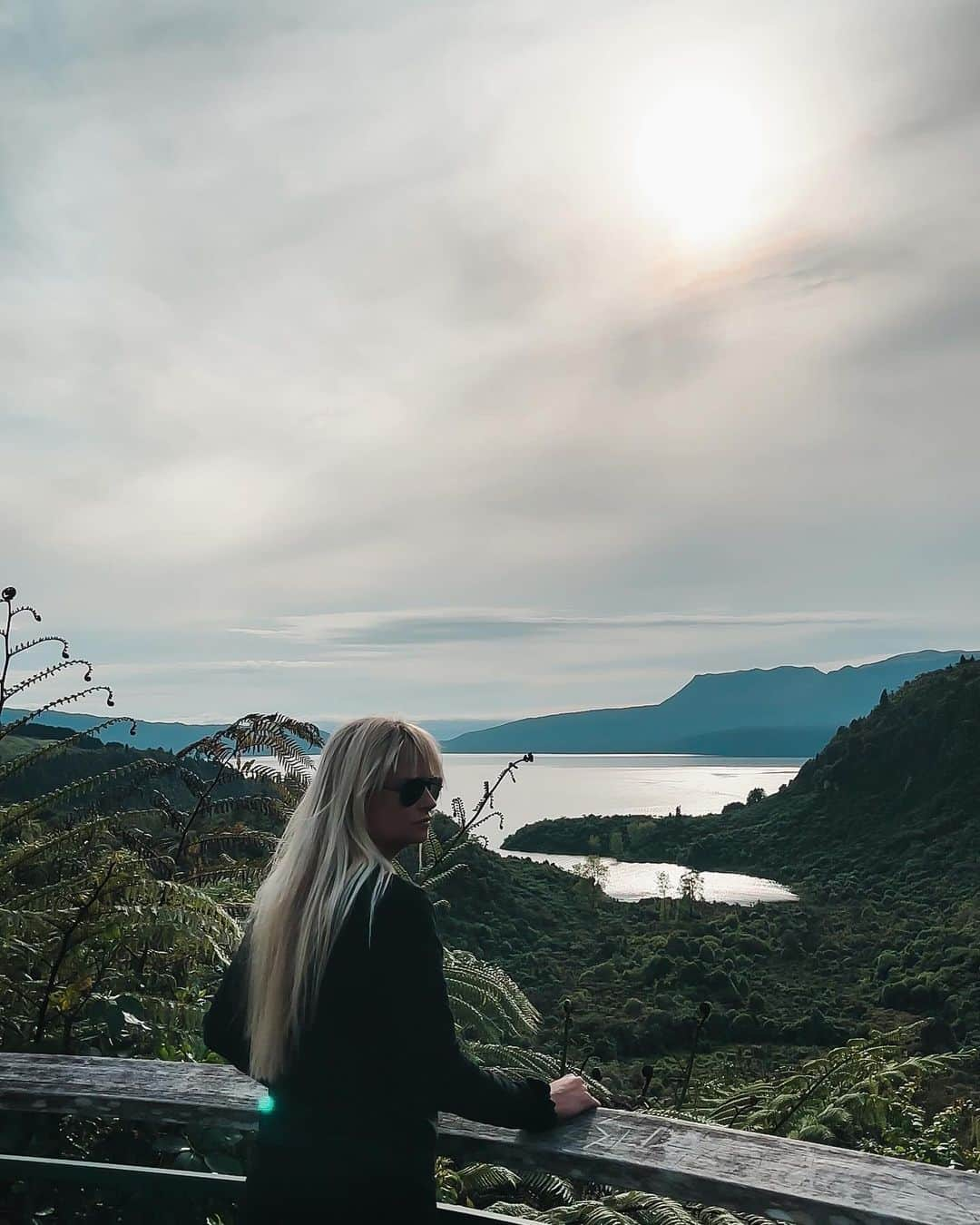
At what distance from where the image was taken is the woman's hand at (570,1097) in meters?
1.89

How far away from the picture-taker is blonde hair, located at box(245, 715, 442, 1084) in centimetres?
188

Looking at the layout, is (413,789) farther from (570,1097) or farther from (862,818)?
(862,818)

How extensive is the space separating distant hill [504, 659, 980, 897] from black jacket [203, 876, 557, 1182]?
71.2 meters

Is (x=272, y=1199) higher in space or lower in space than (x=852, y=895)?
higher

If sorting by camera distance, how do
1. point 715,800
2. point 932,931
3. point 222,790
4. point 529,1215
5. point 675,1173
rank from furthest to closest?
point 715,800
point 932,931
point 222,790
point 529,1215
point 675,1173

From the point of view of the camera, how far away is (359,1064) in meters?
1.81

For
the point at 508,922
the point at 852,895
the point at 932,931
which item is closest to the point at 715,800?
the point at 852,895

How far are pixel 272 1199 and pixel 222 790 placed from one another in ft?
11.8

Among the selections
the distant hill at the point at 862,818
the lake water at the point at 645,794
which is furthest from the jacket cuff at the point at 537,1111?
the distant hill at the point at 862,818

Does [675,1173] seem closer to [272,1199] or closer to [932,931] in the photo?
[272,1199]

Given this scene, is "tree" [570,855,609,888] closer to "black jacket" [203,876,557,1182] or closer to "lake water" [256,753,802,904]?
"lake water" [256,753,802,904]

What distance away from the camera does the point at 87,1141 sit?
2.90m

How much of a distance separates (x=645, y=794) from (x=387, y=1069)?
95.1 metres

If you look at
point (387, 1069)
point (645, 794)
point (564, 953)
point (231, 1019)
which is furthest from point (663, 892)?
point (387, 1069)
